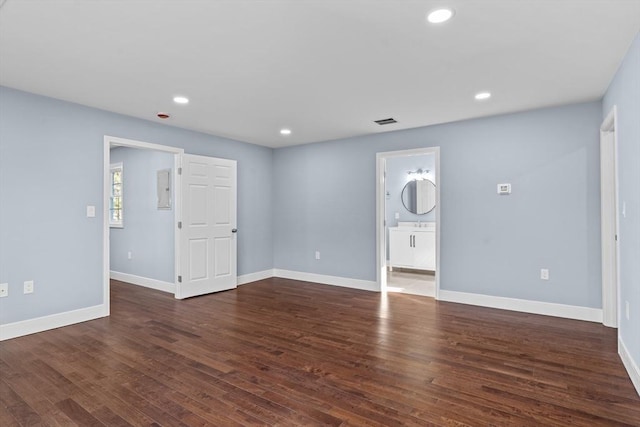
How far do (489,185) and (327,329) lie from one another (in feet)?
8.98

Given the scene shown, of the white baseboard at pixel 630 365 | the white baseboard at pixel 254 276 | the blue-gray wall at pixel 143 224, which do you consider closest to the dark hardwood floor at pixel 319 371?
the white baseboard at pixel 630 365

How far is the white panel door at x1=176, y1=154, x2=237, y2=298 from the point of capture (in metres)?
5.02

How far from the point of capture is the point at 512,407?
2164 mm

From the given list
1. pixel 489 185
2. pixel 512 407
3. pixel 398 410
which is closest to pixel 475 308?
pixel 489 185

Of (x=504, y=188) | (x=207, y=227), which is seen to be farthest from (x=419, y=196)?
(x=207, y=227)

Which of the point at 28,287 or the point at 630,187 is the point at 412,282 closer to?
the point at 630,187

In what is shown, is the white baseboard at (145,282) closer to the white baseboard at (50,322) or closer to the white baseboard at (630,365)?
the white baseboard at (50,322)

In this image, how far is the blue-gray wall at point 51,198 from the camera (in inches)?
136

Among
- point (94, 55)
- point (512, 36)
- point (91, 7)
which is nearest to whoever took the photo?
point (91, 7)

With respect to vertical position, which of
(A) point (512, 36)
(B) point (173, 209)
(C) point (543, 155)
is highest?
(A) point (512, 36)

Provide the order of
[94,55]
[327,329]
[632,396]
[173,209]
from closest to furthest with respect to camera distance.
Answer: [632,396], [94,55], [327,329], [173,209]

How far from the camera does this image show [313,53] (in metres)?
2.71

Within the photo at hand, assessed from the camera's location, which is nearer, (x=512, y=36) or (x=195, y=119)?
(x=512, y=36)

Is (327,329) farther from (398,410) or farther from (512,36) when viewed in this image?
(512,36)
